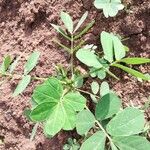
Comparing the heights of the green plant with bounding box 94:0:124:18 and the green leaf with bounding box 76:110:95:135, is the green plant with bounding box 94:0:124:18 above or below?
above

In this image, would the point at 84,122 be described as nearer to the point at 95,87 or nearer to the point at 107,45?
the point at 107,45

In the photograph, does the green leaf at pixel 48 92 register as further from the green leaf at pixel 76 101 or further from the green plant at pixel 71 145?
the green plant at pixel 71 145

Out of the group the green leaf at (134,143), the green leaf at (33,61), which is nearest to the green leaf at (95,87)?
the green leaf at (33,61)

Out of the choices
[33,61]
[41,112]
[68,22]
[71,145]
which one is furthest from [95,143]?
[68,22]

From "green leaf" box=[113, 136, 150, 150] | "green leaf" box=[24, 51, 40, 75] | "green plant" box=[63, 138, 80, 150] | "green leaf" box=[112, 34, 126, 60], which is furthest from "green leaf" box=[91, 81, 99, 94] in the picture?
"green leaf" box=[113, 136, 150, 150]

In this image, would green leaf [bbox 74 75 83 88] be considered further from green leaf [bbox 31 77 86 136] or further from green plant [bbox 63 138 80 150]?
green leaf [bbox 31 77 86 136]

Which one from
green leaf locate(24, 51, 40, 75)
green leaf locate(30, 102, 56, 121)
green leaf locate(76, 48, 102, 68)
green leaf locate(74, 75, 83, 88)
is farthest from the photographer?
green leaf locate(74, 75, 83, 88)

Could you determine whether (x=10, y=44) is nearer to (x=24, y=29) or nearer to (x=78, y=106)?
(x=24, y=29)
